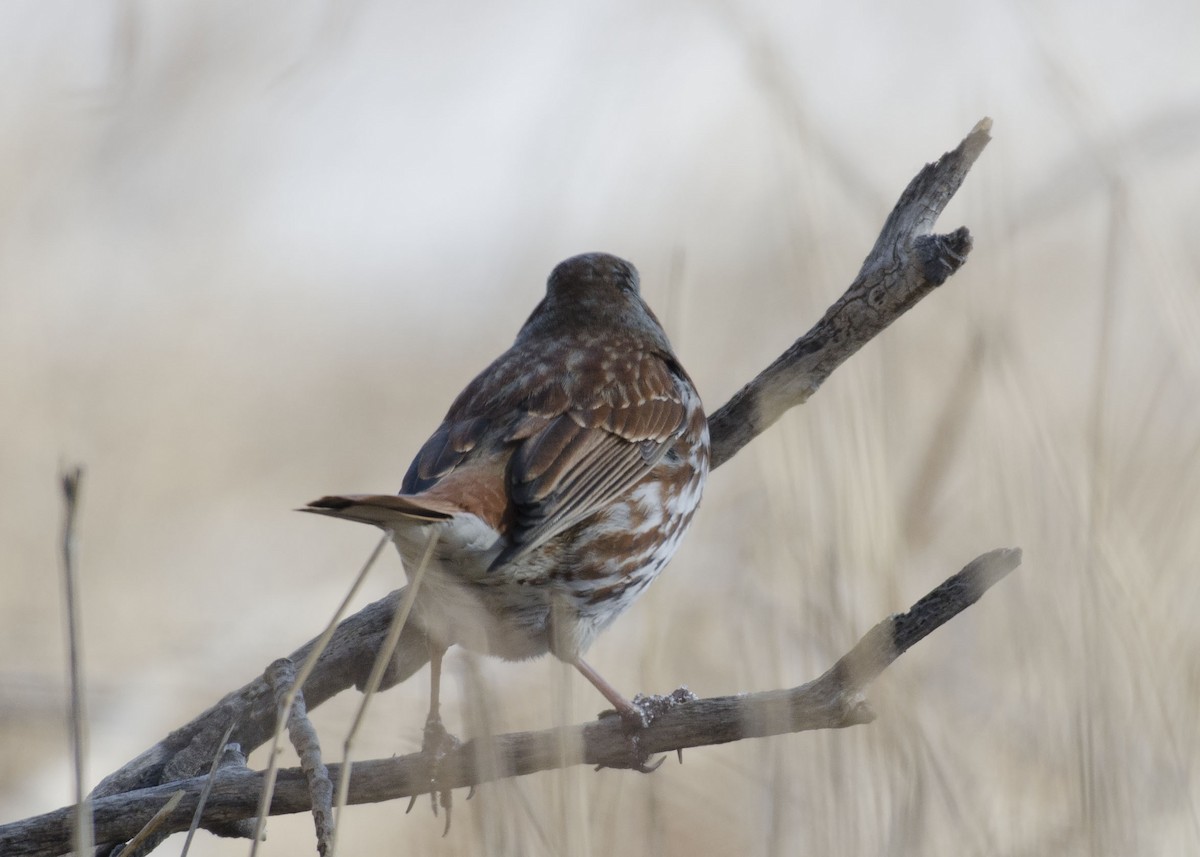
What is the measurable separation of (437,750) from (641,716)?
46cm

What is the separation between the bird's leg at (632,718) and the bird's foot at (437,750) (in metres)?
0.33

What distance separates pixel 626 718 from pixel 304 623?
1081 millimetres

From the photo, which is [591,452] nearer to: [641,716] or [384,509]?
[641,716]

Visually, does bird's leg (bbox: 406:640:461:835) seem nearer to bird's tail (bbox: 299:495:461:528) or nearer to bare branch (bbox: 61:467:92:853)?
bird's tail (bbox: 299:495:461:528)

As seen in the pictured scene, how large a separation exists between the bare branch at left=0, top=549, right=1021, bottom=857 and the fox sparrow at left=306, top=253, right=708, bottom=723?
313 millimetres

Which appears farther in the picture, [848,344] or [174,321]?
[174,321]

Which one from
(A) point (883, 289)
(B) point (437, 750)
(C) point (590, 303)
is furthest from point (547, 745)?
(C) point (590, 303)

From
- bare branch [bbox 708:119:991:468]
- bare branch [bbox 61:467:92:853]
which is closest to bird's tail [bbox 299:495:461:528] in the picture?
bare branch [bbox 61:467:92:853]

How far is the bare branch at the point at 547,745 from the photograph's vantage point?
217cm

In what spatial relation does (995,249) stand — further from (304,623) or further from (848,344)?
(304,623)

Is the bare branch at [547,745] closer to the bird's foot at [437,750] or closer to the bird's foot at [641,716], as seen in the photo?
the bird's foot at [437,750]

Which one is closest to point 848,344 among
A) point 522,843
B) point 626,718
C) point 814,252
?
point 814,252

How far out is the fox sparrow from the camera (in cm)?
303

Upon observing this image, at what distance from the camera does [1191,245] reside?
4.09m
